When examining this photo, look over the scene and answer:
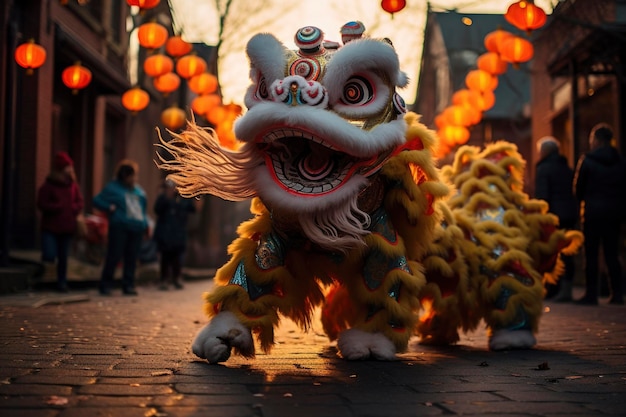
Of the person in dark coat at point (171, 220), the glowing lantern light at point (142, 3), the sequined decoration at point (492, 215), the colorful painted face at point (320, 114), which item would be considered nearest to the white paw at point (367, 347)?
the colorful painted face at point (320, 114)

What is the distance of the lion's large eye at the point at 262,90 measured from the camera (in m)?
4.75

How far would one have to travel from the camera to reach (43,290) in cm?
1181

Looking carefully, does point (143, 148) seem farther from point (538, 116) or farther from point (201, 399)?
point (201, 399)

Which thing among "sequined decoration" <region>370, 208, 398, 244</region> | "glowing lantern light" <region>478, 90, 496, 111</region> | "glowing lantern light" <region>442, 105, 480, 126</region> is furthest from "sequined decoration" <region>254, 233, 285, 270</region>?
"glowing lantern light" <region>442, 105, 480, 126</region>

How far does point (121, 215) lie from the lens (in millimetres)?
11641

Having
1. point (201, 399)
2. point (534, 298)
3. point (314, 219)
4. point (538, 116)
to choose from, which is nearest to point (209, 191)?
point (314, 219)

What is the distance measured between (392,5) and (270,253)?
6281 millimetres

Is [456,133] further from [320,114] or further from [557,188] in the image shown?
[320,114]

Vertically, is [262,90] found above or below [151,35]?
below

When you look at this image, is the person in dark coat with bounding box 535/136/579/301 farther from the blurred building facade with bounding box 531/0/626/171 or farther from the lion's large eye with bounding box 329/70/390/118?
the lion's large eye with bounding box 329/70/390/118

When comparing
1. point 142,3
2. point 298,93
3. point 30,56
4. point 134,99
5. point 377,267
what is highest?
point 134,99

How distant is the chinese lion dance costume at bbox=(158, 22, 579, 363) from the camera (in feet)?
14.8

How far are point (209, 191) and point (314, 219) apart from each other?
690 millimetres

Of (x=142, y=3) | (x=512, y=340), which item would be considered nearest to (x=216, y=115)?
(x=142, y=3)
